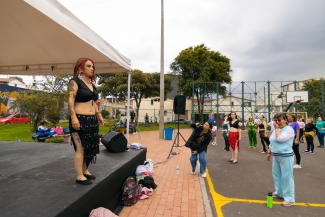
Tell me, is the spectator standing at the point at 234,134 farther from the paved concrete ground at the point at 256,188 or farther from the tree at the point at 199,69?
the tree at the point at 199,69

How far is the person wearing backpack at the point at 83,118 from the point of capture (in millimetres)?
2260

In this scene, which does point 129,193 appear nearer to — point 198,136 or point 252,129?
point 198,136

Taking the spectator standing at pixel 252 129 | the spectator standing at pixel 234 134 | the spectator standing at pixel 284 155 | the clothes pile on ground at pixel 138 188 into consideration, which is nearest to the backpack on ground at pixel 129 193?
the clothes pile on ground at pixel 138 188

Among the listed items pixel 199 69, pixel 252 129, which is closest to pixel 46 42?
pixel 252 129

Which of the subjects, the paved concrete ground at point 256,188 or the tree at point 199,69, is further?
the tree at point 199,69

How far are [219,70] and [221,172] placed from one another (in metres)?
19.6

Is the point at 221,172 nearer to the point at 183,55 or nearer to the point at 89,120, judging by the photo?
the point at 89,120

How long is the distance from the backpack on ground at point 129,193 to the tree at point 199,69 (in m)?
19.5

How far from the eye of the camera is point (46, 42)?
160 inches

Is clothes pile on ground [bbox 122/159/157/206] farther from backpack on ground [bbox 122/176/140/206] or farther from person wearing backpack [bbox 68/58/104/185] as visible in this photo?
person wearing backpack [bbox 68/58/104/185]

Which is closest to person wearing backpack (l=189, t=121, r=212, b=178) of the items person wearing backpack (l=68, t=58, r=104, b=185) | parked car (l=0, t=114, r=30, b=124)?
person wearing backpack (l=68, t=58, r=104, b=185)

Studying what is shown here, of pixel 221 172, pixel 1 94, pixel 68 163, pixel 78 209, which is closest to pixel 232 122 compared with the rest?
pixel 221 172

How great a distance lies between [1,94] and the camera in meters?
22.2

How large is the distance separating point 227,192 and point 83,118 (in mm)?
3155
